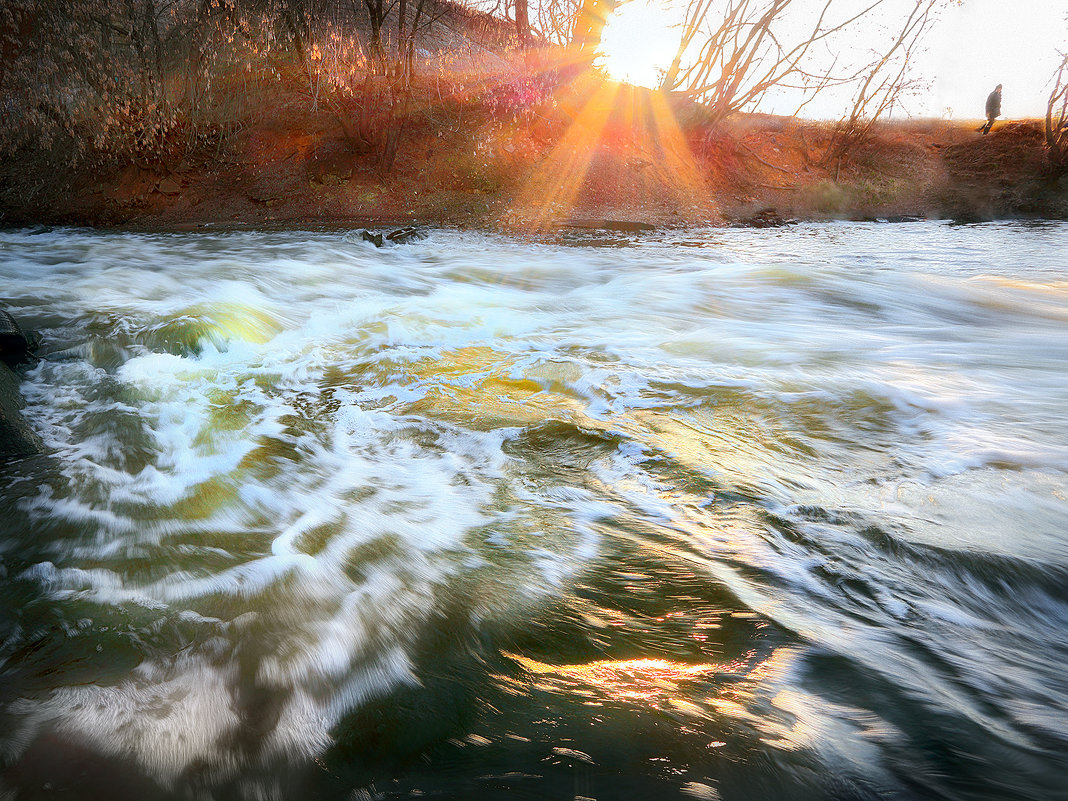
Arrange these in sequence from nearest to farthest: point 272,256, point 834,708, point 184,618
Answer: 1. point 834,708
2. point 184,618
3. point 272,256

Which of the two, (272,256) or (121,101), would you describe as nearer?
(272,256)

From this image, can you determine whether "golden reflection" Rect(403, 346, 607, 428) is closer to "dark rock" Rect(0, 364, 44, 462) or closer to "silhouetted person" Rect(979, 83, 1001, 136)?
"dark rock" Rect(0, 364, 44, 462)

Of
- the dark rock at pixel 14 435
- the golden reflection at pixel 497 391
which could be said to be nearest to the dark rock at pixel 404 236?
the golden reflection at pixel 497 391

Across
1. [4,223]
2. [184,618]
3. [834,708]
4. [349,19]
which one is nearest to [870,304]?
[834,708]

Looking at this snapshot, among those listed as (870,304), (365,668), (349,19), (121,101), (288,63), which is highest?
(349,19)

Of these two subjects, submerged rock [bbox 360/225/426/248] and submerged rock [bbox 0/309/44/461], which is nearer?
submerged rock [bbox 0/309/44/461]

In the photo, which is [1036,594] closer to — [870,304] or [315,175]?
[870,304]

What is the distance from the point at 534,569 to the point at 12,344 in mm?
3364

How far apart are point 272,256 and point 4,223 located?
5995 millimetres

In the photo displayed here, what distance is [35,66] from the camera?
8469 millimetres

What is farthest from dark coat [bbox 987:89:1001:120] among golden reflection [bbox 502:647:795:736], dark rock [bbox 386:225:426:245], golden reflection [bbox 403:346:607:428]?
golden reflection [bbox 502:647:795:736]

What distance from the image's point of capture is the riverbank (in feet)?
31.6

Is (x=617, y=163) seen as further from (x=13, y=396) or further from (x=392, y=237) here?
(x=13, y=396)

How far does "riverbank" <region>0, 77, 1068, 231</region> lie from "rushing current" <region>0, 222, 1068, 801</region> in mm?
6639
